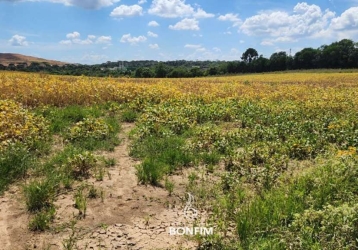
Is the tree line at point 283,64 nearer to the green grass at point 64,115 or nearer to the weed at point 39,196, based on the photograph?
the green grass at point 64,115

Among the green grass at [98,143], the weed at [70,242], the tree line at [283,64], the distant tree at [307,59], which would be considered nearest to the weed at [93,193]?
the weed at [70,242]

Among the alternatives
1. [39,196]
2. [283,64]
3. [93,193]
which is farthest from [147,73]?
[39,196]

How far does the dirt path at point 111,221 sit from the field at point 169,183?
1cm

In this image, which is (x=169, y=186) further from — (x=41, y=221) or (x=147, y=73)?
(x=147, y=73)

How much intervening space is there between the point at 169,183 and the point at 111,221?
132 centimetres

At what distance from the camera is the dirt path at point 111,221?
3.73m

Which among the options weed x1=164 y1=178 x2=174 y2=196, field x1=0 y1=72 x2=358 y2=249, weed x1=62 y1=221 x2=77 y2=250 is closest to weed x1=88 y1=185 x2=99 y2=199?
field x1=0 y1=72 x2=358 y2=249

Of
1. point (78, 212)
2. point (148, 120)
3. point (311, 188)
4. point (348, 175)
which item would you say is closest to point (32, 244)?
point (78, 212)

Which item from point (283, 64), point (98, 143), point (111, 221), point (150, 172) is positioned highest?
point (283, 64)

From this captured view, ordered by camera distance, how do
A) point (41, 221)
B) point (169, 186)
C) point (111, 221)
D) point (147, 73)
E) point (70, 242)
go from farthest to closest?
1. point (147, 73)
2. point (169, 186)
3. point (111, 221)
4. point (41, 221)
5. point (70, 242)

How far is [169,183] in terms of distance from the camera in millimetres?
5277

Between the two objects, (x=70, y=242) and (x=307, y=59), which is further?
(x=307, y=59)

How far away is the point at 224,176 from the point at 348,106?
9.26m

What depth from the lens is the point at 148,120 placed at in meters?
8.82
